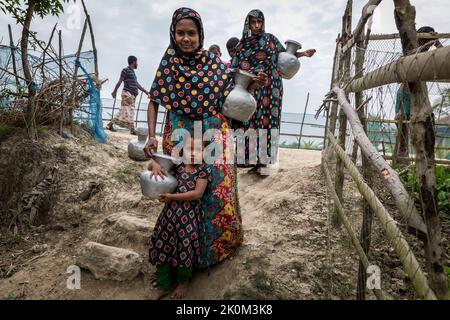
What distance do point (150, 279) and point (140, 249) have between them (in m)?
0.41

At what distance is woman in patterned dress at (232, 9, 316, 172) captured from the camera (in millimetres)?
3393

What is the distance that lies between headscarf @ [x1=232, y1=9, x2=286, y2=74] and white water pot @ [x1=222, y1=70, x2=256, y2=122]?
1401mm

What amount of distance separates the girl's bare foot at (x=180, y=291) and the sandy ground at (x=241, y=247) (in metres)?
0.05

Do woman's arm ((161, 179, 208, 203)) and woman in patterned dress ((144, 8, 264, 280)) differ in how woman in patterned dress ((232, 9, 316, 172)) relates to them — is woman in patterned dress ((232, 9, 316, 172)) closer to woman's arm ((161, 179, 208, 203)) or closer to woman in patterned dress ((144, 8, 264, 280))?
woman in patterned dress ((144, 8, 264, 280))

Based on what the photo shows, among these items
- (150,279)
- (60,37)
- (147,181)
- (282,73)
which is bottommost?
(150,279)

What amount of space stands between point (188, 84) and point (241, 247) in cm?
117

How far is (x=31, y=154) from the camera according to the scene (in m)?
3.78

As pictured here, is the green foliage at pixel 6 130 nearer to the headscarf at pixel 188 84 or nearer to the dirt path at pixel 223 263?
the dirt path at pixel 223 263

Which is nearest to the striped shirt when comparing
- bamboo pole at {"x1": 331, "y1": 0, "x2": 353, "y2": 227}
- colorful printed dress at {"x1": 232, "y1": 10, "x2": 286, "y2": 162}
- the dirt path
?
the dirt path

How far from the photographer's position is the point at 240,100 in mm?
1995

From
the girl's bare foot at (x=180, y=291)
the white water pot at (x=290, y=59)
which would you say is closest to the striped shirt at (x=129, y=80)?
the white water pot at (x=290, y=59)

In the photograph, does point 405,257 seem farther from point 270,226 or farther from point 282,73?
point 282,73
